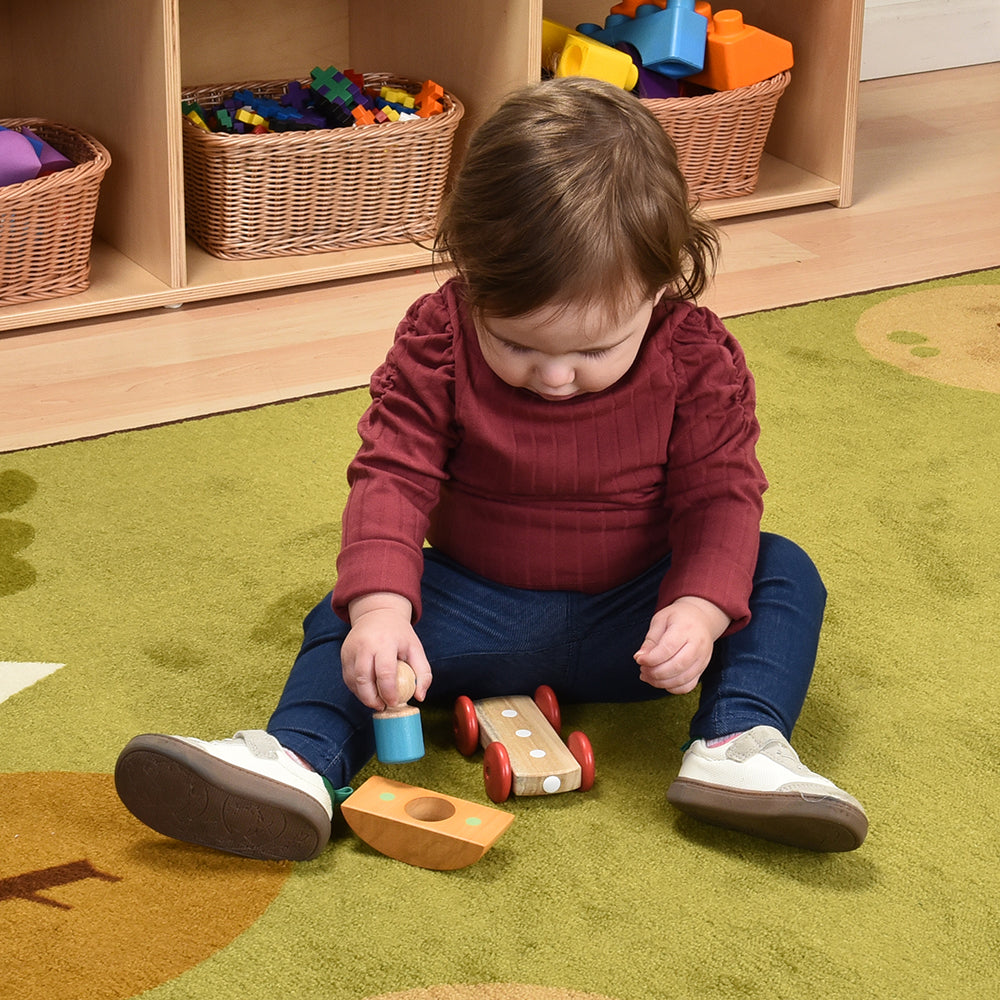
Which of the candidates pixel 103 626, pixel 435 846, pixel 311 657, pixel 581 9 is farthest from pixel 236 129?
pixel 435 846

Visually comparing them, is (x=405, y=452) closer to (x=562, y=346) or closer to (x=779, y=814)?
(x=562, y=346)

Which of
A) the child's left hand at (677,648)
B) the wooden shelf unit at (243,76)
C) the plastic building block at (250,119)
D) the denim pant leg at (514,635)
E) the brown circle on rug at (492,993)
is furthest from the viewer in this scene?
the plastic building block at (250,119)

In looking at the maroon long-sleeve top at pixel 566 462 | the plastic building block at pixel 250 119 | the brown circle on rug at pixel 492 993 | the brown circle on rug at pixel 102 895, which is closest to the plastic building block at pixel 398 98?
the plastic building block at pixel 250 119

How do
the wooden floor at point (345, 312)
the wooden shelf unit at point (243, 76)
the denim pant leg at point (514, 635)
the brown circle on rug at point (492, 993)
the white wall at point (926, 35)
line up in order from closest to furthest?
the brown circle on rug at point (492, 993)
the denim pant leg at point (514, 635)
the wooden floor at point (345, 312)
the wooden shelf unit at point (243, 76)
the white wall at point (926, 35)

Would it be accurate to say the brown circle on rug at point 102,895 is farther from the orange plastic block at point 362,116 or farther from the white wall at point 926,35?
the white wall at point 926,35

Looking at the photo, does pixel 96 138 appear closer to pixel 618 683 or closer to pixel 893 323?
pixel 893 323

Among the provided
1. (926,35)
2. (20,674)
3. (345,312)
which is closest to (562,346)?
(20,674)

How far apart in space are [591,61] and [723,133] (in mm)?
231

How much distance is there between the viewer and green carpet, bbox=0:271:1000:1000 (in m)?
0.73

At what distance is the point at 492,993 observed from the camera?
71cm

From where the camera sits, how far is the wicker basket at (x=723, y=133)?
6.19 ft

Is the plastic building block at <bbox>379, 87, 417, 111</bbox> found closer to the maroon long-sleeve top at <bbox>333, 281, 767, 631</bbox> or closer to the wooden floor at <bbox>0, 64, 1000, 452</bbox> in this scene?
the wooden floor at <bbox>0, 64, 1000, 452</bbox>

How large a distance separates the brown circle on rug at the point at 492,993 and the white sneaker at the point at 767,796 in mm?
144

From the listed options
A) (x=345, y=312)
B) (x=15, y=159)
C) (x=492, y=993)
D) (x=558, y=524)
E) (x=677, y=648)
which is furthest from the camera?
(x=345, y=312)
